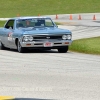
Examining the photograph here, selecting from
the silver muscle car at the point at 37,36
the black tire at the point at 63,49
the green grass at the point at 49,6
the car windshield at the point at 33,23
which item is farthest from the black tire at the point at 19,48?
the green grass at the point at 49,6

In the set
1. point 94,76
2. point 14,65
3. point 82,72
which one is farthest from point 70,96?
point 14,65

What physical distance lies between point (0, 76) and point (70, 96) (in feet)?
12.7

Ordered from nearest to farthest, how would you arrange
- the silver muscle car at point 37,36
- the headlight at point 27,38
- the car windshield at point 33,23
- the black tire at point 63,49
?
the headlight at point 27,38 < the silver muscle car at point 37,36 < the black tire at point 63,49 < the car windshield at point 33,23

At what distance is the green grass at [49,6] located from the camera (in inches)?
2891

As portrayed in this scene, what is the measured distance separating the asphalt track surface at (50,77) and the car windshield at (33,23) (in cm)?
305

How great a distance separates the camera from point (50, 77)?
13.6 m

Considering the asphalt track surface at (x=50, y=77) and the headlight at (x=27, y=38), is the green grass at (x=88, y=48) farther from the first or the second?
the headlight at (x=27, y=38)

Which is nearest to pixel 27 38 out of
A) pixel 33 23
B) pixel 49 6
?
pixel 33 23

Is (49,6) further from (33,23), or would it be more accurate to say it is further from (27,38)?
(27,38)

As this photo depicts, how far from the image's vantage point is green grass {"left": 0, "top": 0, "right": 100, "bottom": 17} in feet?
241

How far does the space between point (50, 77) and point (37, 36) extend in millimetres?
8316

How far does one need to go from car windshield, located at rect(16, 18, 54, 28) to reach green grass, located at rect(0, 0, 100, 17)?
156ft

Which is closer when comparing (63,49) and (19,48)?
(19,48)

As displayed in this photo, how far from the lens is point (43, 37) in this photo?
71.6 ft
